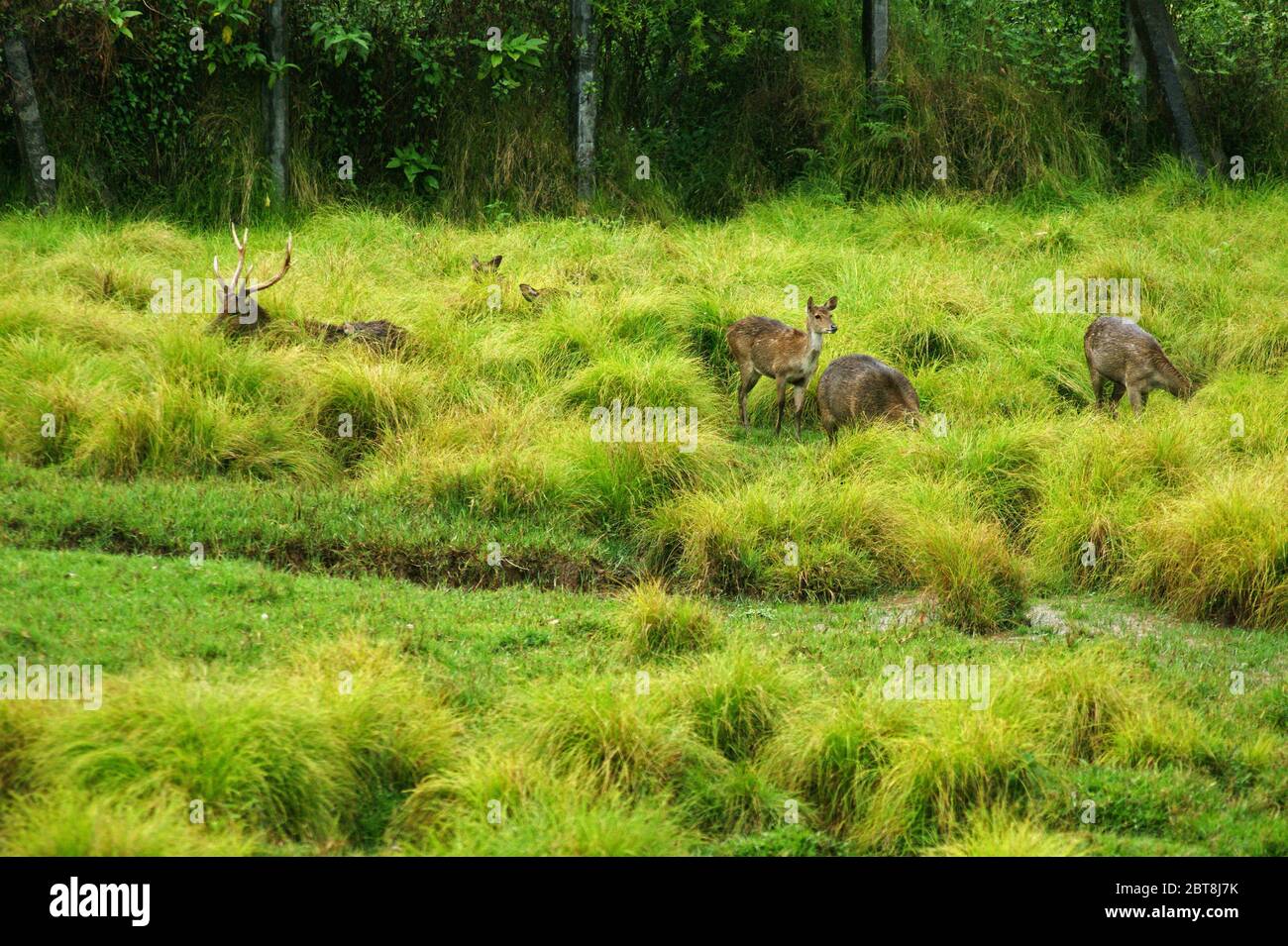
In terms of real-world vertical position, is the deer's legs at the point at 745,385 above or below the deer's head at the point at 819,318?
below

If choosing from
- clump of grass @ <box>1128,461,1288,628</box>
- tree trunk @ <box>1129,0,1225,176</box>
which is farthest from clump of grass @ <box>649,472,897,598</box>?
tree trunk @ <box>1129,0,1225,176</box>

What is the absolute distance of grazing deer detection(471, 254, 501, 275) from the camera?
43.5 ft

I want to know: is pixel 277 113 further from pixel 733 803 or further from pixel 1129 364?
pixel 733 803

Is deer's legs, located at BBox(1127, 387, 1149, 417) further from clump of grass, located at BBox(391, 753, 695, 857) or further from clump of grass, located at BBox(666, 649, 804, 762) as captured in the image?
clump of grass, located at BBox(391, 753, 695, 857)

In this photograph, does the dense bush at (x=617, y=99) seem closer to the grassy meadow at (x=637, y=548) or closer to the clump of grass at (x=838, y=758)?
the grassy meadow at (x=637, y=548)

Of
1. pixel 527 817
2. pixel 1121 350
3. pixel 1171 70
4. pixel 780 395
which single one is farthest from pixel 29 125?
pixel 1171 70

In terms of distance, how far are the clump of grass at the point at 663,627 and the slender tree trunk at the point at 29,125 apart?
30.9 feet

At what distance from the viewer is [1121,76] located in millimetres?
17500

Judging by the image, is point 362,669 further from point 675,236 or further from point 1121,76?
point 1121,76

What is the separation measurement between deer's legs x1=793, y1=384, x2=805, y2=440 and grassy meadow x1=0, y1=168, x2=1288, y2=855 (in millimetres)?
204

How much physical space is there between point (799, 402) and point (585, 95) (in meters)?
6.13

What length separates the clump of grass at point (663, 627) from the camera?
7.85 metres

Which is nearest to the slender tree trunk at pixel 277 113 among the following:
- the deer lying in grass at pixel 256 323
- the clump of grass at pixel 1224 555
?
the deer lying in grass at pixel 256 323
